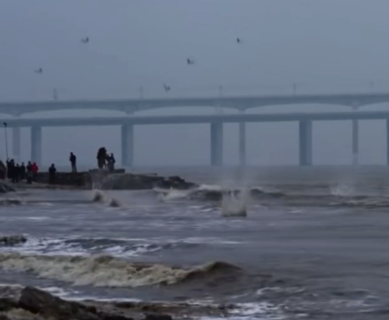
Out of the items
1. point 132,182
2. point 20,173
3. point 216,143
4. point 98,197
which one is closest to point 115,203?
point 98,197

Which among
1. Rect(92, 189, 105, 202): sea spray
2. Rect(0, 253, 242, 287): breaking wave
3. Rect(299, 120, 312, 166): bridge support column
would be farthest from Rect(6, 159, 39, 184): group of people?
Rect(299, 120, 312, 166): bridge support column

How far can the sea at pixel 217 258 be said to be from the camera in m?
9.52

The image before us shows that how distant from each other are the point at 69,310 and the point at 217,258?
5.29 metres

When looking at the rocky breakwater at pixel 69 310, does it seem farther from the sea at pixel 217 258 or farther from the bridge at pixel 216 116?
the bridge at pixel 216 116

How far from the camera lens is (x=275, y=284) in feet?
33.7

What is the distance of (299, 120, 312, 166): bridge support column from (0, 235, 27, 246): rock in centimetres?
5351

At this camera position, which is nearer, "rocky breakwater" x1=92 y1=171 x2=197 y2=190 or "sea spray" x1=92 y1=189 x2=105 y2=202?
"sea spray" x1=92 y1=189 x2=105 y2=202

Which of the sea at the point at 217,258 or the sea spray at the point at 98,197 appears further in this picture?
the sea spray at the point at 98,197

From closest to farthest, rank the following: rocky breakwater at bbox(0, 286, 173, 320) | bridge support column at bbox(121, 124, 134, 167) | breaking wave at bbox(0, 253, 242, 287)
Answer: rocky breakwater at bbox(0, 286, 173, 320) < breaking wave at bbox(0, 253, 242, 287) < bridge support column at bbox(121, 124, 134, 167)

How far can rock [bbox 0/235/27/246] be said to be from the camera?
1558 cm

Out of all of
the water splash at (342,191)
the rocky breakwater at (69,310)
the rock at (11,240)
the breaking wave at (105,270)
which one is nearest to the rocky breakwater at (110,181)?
the water splash at (342,191)

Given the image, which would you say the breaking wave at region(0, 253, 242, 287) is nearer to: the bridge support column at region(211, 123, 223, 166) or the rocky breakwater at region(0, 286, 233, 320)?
the rocky breakwater at region(0, 286, 233, 320)

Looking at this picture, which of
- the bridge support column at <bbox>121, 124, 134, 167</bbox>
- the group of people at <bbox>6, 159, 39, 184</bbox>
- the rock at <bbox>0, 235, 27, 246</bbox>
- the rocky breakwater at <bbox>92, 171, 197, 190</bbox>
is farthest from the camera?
the bridge support column at <bbox>121, 124, 134, 167</bbox>

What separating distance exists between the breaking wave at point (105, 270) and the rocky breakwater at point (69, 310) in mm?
2063
